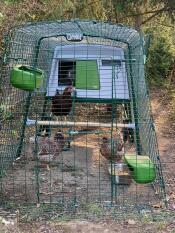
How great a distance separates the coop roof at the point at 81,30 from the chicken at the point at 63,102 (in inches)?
30.9

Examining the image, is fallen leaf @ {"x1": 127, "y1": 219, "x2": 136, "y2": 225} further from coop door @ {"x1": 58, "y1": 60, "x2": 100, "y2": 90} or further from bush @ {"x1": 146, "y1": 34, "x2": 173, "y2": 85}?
bush @ {"x1": 146, "y1": 34, "x2": 173, "y2": 85}

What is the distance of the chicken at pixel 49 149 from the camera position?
5.82 meters

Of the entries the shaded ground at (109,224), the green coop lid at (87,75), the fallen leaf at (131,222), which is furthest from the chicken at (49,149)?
the fallen leaf at (131,222)

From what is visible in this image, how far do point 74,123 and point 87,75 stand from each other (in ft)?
2.46

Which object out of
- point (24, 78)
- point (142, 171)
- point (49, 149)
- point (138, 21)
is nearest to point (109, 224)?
point (142, 171)

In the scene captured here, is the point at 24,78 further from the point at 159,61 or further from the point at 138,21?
the point at 159,61

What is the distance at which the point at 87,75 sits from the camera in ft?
20.8

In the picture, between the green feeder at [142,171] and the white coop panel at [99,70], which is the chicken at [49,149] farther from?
the green feeder at [142,171]

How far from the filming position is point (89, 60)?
21.3 ft

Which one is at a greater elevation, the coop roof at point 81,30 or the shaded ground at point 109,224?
the coop roof at point 81,30

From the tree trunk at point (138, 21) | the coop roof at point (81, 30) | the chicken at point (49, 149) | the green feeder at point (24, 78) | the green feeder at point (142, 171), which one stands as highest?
the coop roof at point (81, 30)

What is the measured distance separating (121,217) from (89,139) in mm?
2792

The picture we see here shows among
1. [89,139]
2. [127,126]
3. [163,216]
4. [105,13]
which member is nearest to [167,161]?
[127,126]

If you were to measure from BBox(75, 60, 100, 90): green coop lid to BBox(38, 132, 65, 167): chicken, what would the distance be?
2.73 ft
